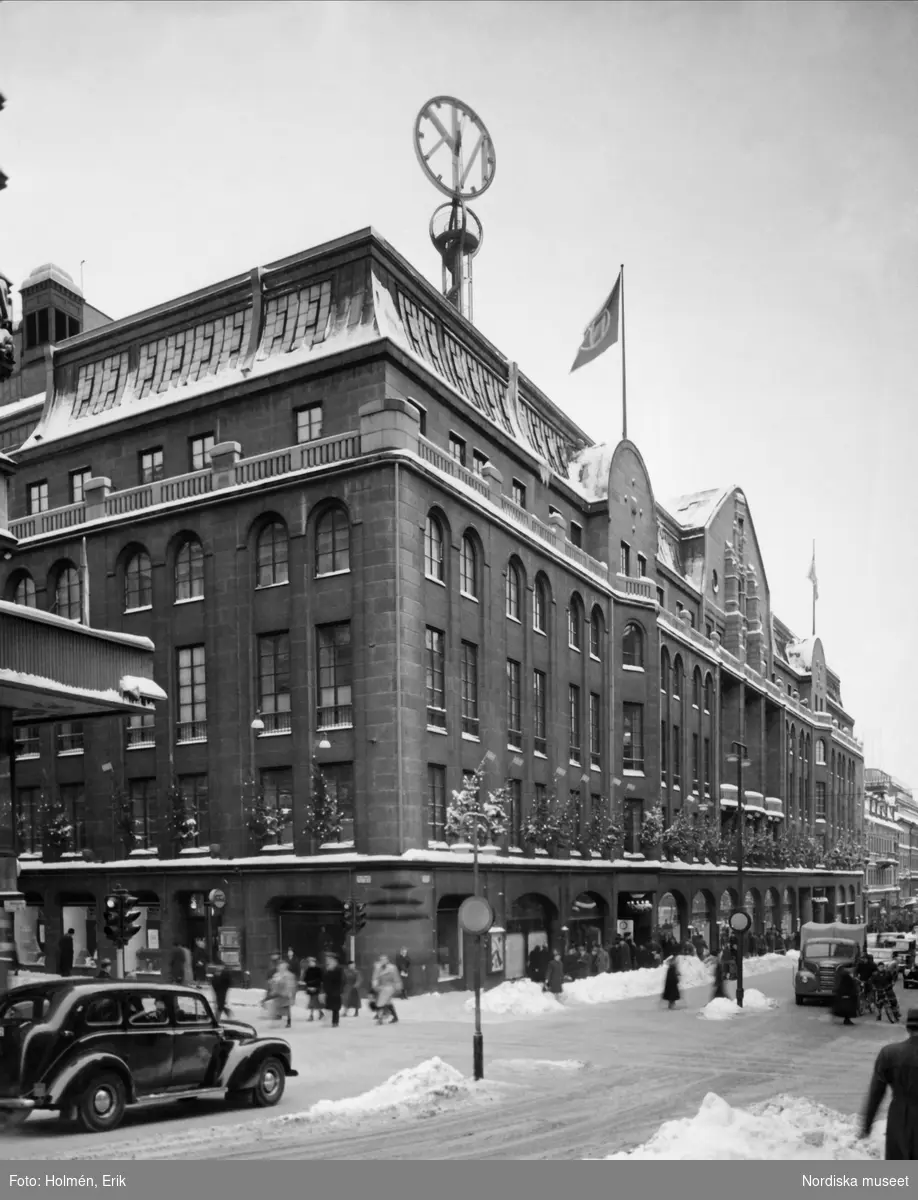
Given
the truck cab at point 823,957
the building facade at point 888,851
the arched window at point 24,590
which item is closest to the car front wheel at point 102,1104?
the truck cab at point 823,957

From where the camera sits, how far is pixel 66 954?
1768 inches

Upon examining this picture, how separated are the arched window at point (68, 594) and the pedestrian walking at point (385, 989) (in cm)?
2151

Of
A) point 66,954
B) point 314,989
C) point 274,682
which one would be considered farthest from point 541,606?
point 314,989

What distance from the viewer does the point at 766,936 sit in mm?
70812

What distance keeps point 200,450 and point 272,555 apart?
647 cm

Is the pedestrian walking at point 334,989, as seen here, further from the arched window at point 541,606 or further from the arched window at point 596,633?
the arched window at point 596,633

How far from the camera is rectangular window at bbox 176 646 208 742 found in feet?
148

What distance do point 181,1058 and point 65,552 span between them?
110 ft

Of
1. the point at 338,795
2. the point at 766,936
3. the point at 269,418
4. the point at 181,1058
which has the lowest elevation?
the point at 766,936

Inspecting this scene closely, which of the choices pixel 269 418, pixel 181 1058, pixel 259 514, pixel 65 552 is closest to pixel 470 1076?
pixel 181 1058

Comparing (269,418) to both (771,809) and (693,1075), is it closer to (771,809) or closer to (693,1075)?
(693,1075)

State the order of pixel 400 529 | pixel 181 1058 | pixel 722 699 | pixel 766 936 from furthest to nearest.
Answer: pixel 722 699, pixel 766 936, pixel 400 529, pixel 181 1058

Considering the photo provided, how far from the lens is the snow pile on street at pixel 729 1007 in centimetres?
3459

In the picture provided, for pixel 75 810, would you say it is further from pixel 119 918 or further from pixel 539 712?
pixel 119 918
